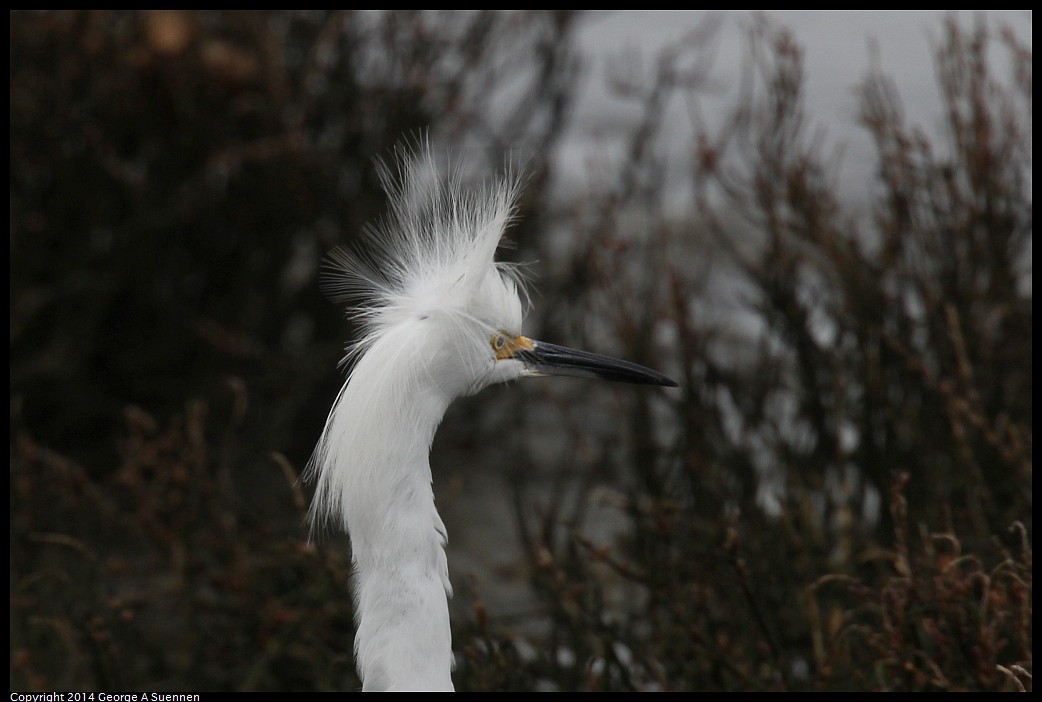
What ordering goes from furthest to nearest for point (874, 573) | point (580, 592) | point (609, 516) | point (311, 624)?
point (609, 516) → point (874, 573) → point (311, 624) → point (580, 592)

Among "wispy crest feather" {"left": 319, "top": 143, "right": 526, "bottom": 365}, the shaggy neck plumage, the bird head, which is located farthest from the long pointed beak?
the shaggy neck plumage

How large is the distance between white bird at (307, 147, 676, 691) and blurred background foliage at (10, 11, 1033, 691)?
0.45 m

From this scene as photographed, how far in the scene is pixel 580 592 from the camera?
2137mm

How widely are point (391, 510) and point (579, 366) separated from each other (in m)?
0.39

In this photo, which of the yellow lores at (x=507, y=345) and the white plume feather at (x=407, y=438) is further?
the yellow lores at (x=507, y=345)

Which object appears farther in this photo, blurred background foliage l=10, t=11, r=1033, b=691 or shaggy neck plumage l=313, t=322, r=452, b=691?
blurred background foliage l=10, t=11, r=1033, b=691

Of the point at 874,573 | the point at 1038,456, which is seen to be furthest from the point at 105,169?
the point at 1038,456

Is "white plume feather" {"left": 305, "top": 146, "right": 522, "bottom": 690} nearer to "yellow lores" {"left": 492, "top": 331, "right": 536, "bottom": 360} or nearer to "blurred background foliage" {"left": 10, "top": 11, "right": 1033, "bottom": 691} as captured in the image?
"yellow lores" {"left": 492, "top": 331, "right": 536, "bottom": 360}

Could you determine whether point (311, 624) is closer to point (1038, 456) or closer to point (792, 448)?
point (792, 448)

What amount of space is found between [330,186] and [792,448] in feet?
5.15

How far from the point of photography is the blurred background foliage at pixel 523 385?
6.98 feet

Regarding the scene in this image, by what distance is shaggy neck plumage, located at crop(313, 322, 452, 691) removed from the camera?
4.69 feet

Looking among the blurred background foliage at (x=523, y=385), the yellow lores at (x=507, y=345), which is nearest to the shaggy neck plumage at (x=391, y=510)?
the yellow lores at (x=507, y=345)

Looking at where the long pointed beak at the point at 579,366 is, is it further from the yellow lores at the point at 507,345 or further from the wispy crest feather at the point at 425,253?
the wispy crest feather at the point at 425,253
